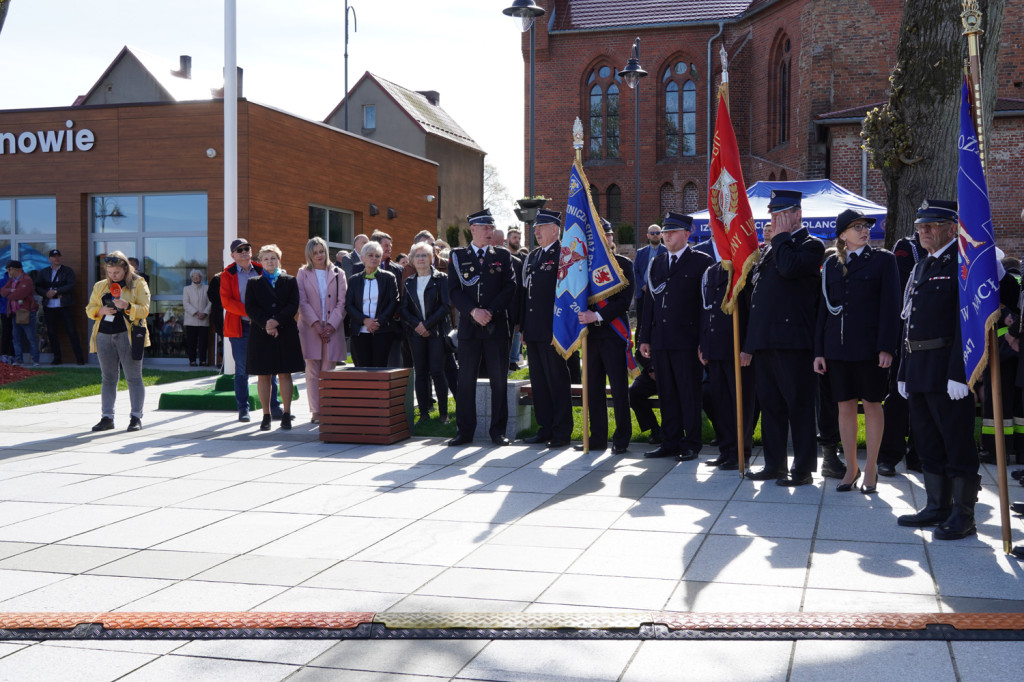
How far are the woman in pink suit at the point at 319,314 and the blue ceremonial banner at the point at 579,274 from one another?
301cm

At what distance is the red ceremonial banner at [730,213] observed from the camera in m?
8.30

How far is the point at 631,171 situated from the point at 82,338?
28.9 metres

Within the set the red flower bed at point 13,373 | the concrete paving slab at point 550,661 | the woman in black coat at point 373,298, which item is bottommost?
the concrete paving slab at point 550,661

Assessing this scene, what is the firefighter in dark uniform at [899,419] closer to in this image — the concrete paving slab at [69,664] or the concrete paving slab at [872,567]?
the concrete paving slab at [872,567]

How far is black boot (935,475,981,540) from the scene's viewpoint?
19.6ft

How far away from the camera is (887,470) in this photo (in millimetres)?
8164

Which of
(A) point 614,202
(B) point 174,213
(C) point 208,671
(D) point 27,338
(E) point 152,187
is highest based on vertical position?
(A) point 614,202

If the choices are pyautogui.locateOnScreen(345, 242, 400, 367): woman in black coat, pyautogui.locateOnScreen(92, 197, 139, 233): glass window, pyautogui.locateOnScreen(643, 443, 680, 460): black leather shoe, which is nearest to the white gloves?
pyautogui.locateOnScreen(643, 443, 680, 460): black leather shoe

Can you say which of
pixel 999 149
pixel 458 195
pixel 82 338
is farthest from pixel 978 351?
pixel 458 195

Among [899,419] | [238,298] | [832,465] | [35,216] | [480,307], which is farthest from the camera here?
[35,216]

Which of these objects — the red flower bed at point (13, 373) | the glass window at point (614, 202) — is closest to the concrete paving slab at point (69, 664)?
the red flower bed at point (13, 373)

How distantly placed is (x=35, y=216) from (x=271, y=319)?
1106 centimetres

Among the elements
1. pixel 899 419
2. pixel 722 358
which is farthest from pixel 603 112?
pixel 899 419

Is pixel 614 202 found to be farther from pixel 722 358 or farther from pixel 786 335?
pixel 786 335
